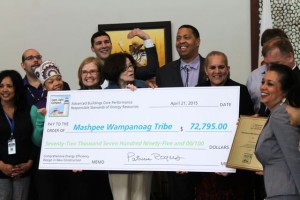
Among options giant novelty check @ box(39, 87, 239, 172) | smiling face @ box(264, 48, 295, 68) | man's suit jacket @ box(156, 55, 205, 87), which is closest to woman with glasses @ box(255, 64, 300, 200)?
giant novelty check @ box(39, 87, 239, 172)

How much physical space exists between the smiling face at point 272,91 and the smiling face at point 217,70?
556 millimetres

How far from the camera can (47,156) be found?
11.1 ft

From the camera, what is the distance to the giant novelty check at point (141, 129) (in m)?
3.16

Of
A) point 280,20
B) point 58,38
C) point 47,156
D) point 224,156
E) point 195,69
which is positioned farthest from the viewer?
point 58,38

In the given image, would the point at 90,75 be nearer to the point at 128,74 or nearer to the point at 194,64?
the point at 128,74

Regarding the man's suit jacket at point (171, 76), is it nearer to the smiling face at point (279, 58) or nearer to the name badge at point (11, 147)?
the smiling face at point (279, 58)

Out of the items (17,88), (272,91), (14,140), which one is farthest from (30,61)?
(272,91)

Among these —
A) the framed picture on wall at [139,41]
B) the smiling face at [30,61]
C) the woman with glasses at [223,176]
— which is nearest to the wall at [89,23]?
the framed picture on wall at [139,41]

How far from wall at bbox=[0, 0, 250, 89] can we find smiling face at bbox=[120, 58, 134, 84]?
181 cm

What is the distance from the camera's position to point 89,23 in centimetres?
530

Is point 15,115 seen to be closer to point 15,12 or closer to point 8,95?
point 8,95

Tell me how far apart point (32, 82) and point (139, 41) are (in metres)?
1.44

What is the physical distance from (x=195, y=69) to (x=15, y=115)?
1.48 metres

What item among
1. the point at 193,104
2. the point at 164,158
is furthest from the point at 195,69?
the point at 164,158
